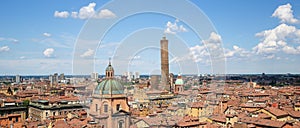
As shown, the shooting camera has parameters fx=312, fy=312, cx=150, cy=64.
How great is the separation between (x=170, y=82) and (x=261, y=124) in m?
38.4

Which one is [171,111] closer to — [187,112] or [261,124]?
[187,112]

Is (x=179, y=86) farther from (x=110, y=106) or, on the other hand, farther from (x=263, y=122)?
(x=110, y=106)

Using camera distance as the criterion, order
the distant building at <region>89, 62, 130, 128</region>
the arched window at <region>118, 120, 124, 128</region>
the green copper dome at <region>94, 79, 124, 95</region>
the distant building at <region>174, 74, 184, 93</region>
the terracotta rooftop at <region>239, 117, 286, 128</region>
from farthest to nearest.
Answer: the distant building at <region>174, 74, 184, 93</region>
the terracotta rooftop at <region>239, 117, 286, 128</region>
the green copper dome at <region>94, 79, 124, 95</region>
the arched window at <region>118, 120, 124, 128</region>
the distant building at <region>89, 62, 130, 128</region>

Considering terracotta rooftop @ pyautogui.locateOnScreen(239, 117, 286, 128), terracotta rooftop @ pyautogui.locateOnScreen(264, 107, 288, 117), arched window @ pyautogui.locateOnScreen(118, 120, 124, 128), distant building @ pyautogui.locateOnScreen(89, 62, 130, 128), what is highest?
distant building @ pyautogui.locateOnScreen(89, 62, 130, 128)

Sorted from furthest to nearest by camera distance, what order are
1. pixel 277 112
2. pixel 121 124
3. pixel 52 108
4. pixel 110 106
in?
pixel 52 108 → pixel 277 112 → pixel 121 124 → pixel 110 106

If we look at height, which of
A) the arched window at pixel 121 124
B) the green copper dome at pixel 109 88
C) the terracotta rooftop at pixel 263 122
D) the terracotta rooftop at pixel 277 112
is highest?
the green copper dome at pixel 109 88

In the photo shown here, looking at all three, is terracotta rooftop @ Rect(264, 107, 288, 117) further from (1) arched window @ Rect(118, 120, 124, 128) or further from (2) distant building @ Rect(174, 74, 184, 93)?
(2) distant building @ Rect(174, 74, 184, 93)

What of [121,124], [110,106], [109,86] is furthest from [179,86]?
[110,106]

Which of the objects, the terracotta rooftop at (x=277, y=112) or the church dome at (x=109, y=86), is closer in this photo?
the church dome at (x=109, y=86)

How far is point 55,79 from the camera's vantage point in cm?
11094

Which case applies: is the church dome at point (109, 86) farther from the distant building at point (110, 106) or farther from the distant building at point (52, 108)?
the distant building at point (52, 108)

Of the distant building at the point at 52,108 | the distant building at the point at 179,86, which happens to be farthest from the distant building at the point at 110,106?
the distant building at the point at 179,86

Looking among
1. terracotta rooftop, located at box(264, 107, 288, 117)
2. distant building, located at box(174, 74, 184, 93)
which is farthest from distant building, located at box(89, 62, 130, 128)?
distant building, located at box(174, 74, 184, 93)

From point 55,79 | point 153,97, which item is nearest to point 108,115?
point 153,97
